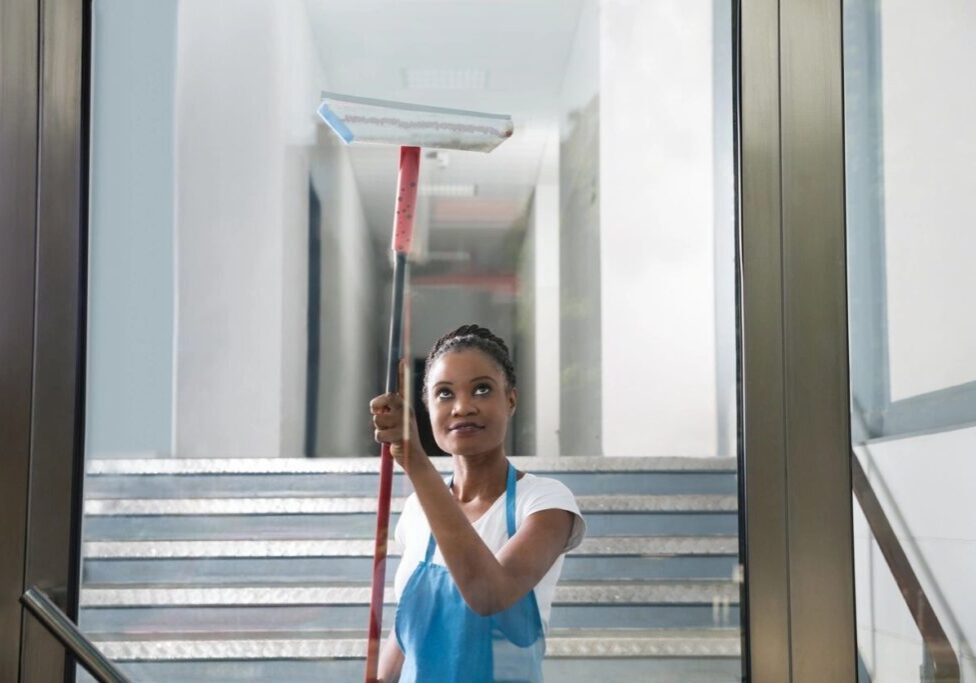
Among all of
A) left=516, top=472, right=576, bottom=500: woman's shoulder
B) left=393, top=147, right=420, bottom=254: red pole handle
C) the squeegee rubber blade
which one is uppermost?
the squeegee rubber blade

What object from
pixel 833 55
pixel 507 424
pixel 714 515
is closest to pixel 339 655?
pixel 507 424

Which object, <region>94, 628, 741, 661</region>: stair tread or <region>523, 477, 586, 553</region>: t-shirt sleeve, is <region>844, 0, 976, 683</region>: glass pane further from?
<region>523, 477, 586, 553</region>: t-shirt sleeve

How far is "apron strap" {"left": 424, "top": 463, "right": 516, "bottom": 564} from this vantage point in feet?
4.72

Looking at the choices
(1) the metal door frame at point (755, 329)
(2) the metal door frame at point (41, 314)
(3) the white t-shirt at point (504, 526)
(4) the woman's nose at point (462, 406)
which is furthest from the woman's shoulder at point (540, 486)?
(2) the metal door frame at point (41, 314)

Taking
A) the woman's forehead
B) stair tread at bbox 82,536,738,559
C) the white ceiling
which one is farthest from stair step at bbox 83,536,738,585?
the white ceiling

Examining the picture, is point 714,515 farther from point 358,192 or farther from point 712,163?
point 358,192

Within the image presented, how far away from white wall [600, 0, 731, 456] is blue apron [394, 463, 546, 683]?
0.23 metres

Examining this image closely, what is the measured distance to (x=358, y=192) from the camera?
1.49m

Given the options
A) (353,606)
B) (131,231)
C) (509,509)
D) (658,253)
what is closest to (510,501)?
(509,509)

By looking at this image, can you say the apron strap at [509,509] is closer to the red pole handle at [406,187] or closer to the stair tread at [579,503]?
the stair tread at [579,503]

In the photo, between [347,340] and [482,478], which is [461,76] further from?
[482,478]

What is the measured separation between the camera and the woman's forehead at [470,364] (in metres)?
1.46

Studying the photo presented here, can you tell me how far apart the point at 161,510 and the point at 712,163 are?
2.71 ft

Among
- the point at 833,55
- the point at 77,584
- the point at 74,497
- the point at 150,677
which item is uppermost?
the point at 833,55
